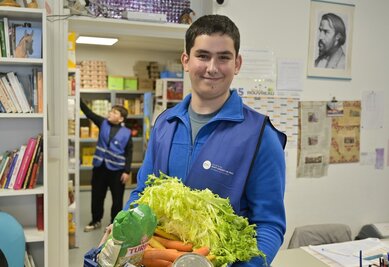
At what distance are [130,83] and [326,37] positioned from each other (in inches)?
185

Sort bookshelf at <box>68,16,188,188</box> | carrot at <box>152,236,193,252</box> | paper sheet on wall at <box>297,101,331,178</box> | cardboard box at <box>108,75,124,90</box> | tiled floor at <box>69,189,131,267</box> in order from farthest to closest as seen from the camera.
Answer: cardboard box at <box>108,75,124,90</box> → bookshelf at <box>68,16,188,188</box> → tiled floor at <box>69,189,131,267</box> → paper sheet on wall at <box>297,101,331,178</box> → carrot at <box>152,236,193,252</box>

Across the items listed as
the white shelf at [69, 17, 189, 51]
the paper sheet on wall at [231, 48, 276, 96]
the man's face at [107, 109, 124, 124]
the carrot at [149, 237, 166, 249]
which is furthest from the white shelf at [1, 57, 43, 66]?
the man's face at [107, 109, 124, 124]

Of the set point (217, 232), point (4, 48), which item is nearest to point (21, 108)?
point (4, 48)

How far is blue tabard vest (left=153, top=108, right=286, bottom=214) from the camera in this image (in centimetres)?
123

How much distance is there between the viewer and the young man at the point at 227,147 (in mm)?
1228

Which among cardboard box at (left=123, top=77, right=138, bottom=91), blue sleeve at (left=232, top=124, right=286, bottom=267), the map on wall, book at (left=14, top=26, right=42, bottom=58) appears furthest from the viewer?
cardboard box at (left=123, top=77, right=138, bottom=91)

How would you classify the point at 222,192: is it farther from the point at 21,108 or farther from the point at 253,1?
the point at 253,1

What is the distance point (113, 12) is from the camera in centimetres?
291

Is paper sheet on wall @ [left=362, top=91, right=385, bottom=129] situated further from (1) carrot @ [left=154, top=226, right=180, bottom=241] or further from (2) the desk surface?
(1) carrot @ [left=154, top=226, right=180, bottom=241]

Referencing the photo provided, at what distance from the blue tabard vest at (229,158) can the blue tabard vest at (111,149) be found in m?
3.74

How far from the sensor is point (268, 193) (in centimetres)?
123

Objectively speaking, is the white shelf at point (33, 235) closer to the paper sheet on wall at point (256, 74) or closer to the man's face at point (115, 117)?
the paper sheet on wall at point (256, 74)

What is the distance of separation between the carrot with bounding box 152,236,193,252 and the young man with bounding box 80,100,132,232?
3.95m

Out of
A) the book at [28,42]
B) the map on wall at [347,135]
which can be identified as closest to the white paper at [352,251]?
the map on wall at [347,135]
